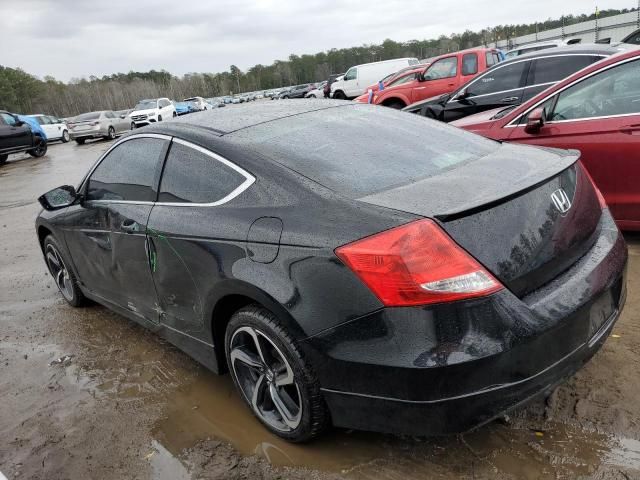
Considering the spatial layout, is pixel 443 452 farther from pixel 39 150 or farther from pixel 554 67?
pixel 39 150

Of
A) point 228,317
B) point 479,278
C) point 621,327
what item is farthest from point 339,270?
point 621,327

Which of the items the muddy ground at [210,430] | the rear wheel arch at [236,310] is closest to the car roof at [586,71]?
the muddy ground at [210,430]

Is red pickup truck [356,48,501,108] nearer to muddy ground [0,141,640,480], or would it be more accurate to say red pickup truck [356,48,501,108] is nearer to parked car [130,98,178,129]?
muddy ground [0,141,640,480]

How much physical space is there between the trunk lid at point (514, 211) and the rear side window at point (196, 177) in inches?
29.1

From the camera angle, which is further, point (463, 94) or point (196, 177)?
point (463, 94)

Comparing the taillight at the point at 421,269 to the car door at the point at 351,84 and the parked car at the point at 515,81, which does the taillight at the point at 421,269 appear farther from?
the car door at the point at 351,84

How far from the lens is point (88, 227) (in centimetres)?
357

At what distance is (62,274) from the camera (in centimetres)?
454

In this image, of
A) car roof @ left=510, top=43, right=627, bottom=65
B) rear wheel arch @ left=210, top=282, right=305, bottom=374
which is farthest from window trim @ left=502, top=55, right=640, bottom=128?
car roof @ left=510, top=43, right=627, bottom=65

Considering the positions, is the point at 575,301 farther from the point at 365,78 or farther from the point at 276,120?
the point at 365,78

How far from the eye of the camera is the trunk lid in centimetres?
191

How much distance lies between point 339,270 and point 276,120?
129 centimetres

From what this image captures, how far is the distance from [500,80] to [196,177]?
766 centimetres

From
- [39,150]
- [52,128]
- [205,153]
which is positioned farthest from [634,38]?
[52,128]
